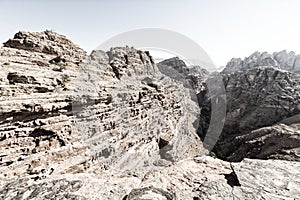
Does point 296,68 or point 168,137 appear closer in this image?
point 168,137

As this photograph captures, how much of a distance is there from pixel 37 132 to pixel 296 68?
357 feet

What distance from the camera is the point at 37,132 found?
31.3 ft

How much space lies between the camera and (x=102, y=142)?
13617 millimetres

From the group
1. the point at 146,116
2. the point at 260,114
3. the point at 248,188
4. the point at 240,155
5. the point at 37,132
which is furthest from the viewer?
the point at 260,114

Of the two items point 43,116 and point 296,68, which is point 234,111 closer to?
point 43,116

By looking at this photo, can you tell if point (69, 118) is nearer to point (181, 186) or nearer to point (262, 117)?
point (181, 186)

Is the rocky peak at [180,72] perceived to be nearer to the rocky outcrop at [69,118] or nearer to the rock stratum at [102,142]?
the rock stratum at [102,142]

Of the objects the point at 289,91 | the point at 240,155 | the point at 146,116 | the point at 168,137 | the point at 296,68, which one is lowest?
the point at 240,155

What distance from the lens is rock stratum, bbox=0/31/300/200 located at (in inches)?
183

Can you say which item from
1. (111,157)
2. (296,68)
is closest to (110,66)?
(111,157)

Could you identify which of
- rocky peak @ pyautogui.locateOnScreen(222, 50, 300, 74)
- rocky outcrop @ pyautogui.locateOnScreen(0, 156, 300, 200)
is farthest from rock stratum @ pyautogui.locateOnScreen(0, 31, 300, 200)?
rocky peak @ pyautogui.locateOnScreen(222, 50, 300, 74)

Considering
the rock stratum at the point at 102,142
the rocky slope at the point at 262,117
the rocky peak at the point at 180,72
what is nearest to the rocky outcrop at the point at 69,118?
the rock stratum at the point at 102,142

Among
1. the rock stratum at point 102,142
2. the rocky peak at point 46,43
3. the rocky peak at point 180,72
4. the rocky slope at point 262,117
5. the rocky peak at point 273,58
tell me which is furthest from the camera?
the rocky peak at point 273,58

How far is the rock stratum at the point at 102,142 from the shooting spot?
4652 mm
